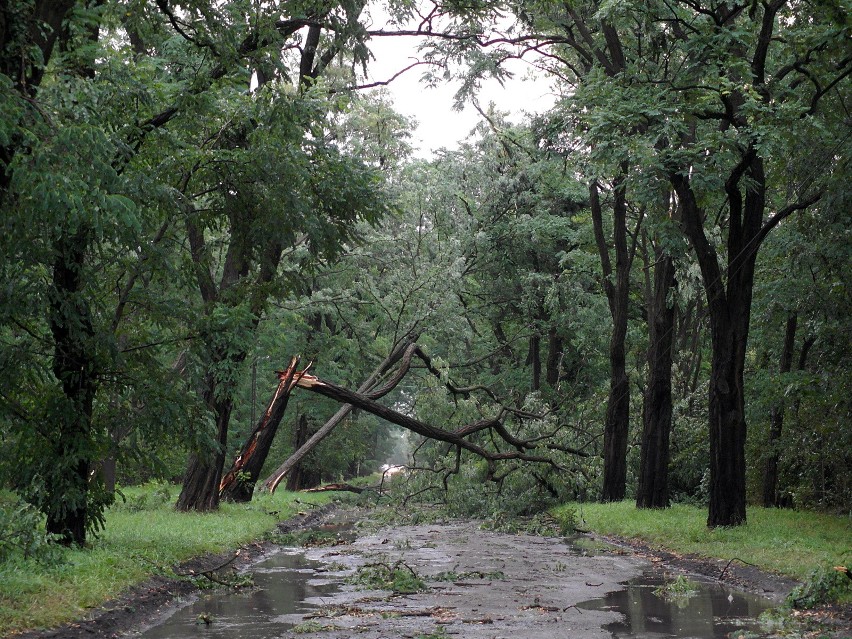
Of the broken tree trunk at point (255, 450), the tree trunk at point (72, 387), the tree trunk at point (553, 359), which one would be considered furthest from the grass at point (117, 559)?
the tree trunk at point (553, 359)

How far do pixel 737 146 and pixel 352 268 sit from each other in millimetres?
15683

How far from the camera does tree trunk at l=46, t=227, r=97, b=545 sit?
11562 millimetres

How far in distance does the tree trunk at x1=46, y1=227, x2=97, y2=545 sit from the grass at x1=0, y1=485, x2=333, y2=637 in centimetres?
54

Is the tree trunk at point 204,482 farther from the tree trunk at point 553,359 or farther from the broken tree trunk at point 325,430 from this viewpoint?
the tree trunk at point 553,359

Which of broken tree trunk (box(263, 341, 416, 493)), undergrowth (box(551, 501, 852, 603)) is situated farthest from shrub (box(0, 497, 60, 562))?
broken tree trunk (box(263, 341, 416, 493))

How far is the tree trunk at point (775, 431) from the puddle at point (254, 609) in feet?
44.6

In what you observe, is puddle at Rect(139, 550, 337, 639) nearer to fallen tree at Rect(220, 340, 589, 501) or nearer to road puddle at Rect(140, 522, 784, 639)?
road puddle at Rect(140, 522, 784, 639)

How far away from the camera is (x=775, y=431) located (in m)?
24.3

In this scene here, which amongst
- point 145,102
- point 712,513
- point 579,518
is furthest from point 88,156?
point 579,518

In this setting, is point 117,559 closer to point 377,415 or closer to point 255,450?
point 377,415

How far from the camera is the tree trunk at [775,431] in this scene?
2356cm

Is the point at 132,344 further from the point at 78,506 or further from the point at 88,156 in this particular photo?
the point at 88,156

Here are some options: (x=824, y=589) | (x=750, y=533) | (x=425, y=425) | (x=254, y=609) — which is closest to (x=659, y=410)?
(x=425, y=425)

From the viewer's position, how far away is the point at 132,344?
13.5 meters
